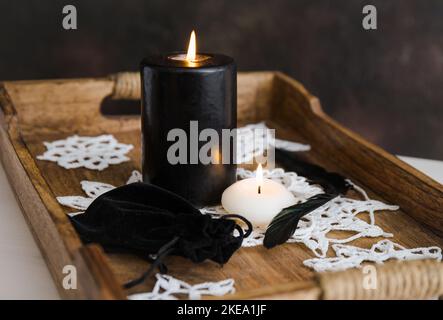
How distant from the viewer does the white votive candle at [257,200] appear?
30.8 inches

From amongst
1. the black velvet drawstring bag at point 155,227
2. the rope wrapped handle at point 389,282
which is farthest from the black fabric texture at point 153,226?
the rope wrapped handle at point 389,282

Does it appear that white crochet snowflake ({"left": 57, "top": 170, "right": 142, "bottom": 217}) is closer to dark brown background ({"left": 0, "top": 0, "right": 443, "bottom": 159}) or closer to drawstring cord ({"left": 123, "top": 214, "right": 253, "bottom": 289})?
drawstring cord ({"left": 123, "top": 214, "right": 253, "bottom": 289})

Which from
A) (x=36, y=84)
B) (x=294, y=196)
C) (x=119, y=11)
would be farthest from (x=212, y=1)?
(x=294, y=196)

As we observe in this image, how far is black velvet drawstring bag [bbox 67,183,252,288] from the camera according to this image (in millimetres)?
696

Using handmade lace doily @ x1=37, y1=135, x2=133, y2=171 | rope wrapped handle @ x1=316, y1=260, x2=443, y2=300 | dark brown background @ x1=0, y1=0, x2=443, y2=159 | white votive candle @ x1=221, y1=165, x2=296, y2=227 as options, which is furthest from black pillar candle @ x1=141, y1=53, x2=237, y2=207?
dark brown background @ x1=0, y1=0, x2=443, y2=159

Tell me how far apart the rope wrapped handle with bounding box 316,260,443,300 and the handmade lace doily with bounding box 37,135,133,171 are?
1.43ft

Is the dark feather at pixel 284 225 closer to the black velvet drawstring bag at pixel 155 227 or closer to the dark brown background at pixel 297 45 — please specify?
the black velvet drawstring bag at pixel 155 227

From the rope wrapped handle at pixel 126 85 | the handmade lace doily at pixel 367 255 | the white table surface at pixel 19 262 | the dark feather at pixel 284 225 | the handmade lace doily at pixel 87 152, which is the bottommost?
the white table surface at pixel 19 262

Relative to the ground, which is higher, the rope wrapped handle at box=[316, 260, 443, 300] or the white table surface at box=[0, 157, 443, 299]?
the rope wrapped handle at box=[316, 260, 443, 300]

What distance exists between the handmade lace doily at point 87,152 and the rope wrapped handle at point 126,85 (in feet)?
0.27

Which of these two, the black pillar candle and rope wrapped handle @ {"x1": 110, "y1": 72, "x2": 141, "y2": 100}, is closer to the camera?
the black pillar candle

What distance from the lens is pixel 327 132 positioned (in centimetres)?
103

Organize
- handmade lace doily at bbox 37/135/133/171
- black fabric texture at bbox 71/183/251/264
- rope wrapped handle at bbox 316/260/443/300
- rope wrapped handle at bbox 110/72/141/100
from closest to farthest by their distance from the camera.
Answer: rope wrapped handle at bbox 316/260/443/300 → black fabric texture at bbox 71/183/251/264 → handmade lace doily at bbox 37/135/133/171 → rope wrapped handle at bbox 110/72/141/100

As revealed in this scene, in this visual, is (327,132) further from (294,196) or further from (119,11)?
(119,11)
